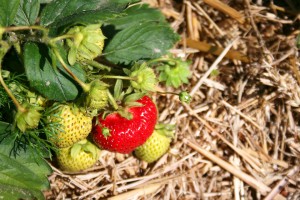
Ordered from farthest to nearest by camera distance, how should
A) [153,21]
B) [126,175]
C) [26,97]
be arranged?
[126,175] < [153,21] < [26,97]

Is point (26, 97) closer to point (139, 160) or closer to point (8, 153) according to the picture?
point (8, 153)

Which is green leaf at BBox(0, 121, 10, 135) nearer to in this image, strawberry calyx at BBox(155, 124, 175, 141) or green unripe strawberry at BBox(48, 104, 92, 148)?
green unripe strawberry at BBox(48, 104, 92, 148)

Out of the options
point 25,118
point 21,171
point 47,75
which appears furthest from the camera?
point 21,171

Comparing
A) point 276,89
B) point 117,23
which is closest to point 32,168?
point 117,23

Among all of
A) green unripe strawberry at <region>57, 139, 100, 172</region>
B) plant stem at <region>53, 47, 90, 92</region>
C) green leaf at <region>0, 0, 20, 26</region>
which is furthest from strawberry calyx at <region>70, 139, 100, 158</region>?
green leaf at <region>0, 0, 20, 26</region>

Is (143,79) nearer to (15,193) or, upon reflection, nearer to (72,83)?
(72,83)

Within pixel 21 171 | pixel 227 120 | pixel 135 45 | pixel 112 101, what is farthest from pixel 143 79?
pixel 227 120

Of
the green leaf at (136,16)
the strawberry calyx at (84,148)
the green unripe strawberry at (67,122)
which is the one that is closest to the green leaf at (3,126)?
the green unripe strawberry at (67,122)
